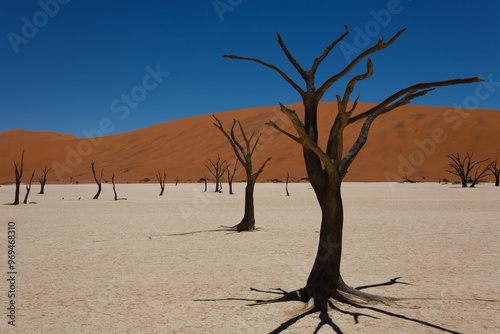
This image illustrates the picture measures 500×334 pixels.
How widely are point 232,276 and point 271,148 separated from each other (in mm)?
63836

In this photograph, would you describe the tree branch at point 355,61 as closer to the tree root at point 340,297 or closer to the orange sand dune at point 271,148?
the tree root at point 340,297

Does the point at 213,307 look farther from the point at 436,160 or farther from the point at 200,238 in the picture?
the point at 436,160

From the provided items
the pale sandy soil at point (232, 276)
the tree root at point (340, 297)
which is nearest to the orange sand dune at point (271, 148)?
the pale sandy soil at point (232, 276)

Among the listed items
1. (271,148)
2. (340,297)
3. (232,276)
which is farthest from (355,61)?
(271,148)

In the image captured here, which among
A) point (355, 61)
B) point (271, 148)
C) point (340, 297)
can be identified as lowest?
point (340, 297)

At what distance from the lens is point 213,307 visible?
5309 mm

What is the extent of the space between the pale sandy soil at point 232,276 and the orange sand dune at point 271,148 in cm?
4350

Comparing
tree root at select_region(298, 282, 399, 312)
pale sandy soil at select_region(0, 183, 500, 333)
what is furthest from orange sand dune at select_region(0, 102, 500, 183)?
tree root at select_region(298, 282, 399, 312)

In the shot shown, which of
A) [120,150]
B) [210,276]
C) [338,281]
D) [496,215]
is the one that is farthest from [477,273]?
[120,150]

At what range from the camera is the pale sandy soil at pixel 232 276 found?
4.75m

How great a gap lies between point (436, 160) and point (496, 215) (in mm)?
46029

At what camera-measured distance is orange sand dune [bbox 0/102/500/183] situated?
5800cm

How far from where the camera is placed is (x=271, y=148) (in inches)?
2776

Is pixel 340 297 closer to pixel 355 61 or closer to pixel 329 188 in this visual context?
pixel 329 188
